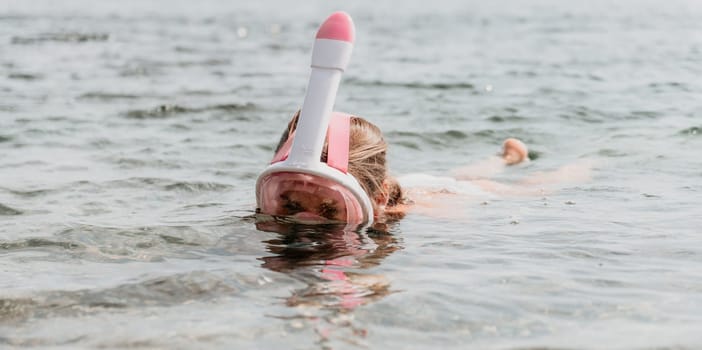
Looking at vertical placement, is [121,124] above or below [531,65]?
below

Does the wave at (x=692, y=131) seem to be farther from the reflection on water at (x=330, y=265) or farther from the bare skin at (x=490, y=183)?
the reflection on water at (x=330, y=265)

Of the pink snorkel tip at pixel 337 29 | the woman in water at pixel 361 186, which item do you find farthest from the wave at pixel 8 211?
the pink snorkel tip at pixel 337 29

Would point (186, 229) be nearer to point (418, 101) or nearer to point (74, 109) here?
point (74, 109)

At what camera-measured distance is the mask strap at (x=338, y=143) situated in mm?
4023

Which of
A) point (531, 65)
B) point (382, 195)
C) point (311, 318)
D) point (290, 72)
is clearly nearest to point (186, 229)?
point (382, 195)

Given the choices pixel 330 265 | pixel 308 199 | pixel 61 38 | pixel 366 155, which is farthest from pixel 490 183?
pixel 61 38

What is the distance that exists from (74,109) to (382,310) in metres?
7.58

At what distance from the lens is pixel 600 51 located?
1652 cm

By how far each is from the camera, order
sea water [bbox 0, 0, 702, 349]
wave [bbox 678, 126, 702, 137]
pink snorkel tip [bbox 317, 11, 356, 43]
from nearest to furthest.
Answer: sea water [bbox 0, 0, 702, 349] < pink snorkel tip [bbox 317, 11, 356, 43] < wave [bbox 678, 126, 702, 137]

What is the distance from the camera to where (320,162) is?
12.9 ft

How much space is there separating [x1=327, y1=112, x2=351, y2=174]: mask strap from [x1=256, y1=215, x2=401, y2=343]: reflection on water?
14.3 inches

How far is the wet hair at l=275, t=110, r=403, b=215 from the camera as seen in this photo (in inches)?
177

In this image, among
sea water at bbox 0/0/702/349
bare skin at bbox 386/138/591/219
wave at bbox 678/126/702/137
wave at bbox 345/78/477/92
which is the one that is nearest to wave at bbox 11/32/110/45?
sea water at bbox 0/0/702/349

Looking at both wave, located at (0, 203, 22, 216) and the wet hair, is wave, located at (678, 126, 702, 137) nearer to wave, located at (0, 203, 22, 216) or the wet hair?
the wet hair
